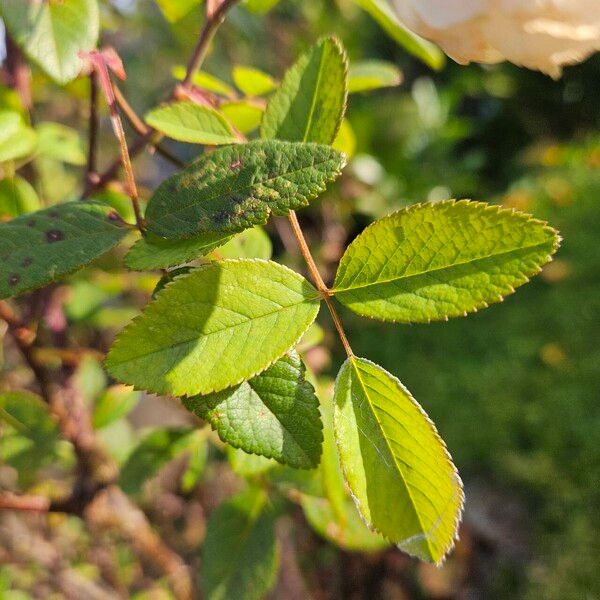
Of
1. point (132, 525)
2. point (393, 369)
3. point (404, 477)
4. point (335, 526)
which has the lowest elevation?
point (393, 369)

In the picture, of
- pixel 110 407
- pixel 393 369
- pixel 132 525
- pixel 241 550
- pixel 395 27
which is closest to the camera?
pixel 395 27

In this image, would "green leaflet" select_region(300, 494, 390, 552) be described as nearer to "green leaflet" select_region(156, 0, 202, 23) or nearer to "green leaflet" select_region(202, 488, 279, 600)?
"green leaflet" select_region(202, 488, 279, 600)

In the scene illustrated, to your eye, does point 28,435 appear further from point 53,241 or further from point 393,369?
point 393,369

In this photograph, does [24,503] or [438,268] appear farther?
[24,503]

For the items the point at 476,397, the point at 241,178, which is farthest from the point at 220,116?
the point at 476,397

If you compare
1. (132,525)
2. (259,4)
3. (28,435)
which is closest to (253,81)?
(259,4)

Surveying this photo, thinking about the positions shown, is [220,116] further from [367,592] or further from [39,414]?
[367,592]

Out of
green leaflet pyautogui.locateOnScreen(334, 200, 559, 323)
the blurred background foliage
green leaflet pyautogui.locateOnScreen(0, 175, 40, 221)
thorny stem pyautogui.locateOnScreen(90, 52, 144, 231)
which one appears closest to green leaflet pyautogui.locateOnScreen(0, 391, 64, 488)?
the blurred background foliage

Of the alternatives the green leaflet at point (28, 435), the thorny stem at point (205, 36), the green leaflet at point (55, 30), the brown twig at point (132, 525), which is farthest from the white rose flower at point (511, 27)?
the brown twig at point (132, 525)
